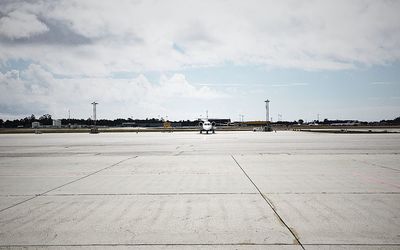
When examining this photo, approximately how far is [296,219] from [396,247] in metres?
1.39

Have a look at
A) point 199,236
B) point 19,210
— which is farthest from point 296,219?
point 19,210

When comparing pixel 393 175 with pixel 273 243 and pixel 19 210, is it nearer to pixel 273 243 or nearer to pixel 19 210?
pixel 273 243

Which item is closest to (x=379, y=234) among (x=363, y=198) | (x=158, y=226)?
(x=363, y=198)

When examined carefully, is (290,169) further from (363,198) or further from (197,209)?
(197,209)

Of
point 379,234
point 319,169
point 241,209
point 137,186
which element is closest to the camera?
point 379,234

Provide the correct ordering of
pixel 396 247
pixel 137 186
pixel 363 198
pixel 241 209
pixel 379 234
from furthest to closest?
pixel 137 186 < pixel 363 198 < pixel 241 209 < pixel 379 234 < pixel 396 247

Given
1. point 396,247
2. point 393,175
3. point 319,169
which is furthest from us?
point 319,169

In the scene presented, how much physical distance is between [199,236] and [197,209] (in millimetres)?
1276

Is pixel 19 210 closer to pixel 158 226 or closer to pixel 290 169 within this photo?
pixel 158 226

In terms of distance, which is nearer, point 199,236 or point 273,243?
point 273,243

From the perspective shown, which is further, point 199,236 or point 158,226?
point 158,226

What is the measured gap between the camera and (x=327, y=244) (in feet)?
11.6

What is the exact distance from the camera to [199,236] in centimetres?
387

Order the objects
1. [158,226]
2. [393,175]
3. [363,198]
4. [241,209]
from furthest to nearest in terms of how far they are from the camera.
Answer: [393,175] < [363,198] < [241,209] < [158,226]
